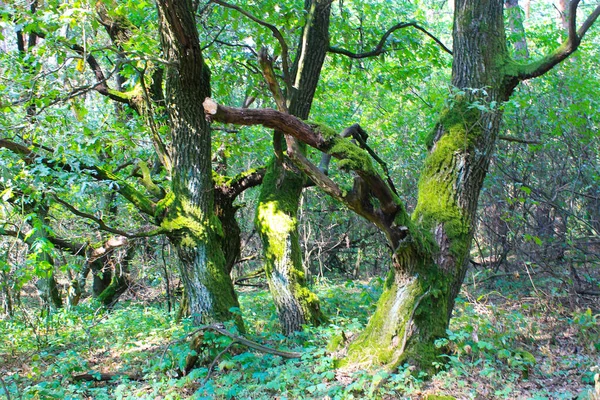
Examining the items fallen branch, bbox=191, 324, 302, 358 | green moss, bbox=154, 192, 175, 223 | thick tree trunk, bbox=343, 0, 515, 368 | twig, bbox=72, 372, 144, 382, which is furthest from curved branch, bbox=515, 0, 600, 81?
twig, bbox=72, 372, 144, 382

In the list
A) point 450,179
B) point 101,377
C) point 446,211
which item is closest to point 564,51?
point 450,179

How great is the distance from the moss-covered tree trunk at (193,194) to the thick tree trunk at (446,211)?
7.55 ft

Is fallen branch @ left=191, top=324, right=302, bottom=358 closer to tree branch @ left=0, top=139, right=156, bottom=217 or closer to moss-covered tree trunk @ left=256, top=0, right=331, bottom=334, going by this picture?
moss-covered tree trunk @ left=256, top=0, right=331, bottom=334

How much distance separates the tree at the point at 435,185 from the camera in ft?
15.4

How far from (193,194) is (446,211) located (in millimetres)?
3400

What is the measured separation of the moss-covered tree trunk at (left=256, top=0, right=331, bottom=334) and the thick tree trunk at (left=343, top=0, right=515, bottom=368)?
6.23 feet

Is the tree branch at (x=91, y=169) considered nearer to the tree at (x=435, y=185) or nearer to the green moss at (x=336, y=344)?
the tree at (x=435, y=185)

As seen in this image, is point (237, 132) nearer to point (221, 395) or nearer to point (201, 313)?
point (201, 313)

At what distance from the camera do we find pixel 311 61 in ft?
24.8

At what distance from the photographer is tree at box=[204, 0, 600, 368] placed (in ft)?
15.4

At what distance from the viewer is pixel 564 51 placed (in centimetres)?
482

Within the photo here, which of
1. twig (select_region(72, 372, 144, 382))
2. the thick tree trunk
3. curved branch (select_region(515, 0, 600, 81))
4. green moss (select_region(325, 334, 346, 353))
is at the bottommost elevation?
twig (select_region(72, 372, 144, 382))

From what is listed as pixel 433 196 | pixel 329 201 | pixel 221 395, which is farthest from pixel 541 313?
pixel 329 201

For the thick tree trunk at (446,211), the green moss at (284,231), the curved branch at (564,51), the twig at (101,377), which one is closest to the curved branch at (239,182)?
the green moss at (284,231)
